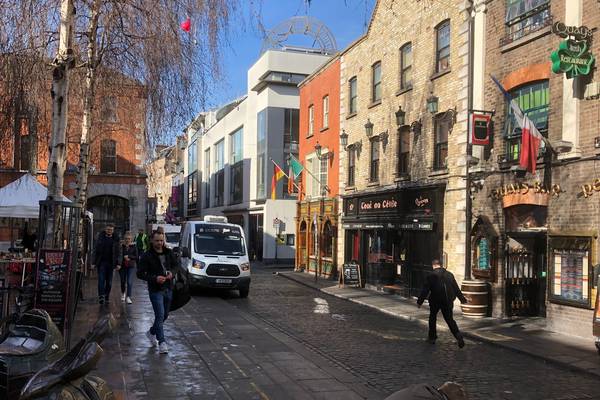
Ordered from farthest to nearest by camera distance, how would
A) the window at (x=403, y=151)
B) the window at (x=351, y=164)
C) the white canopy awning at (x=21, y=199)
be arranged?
1. the window at (x=351, y=164)
2. the window at (x=403, y=151)
3. the white canopy awning at (x=21, y=199)

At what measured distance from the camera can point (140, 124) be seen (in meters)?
14.0

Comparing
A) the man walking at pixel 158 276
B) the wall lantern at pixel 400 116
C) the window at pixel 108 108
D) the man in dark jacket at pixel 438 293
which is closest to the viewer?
the man walking at pixel 158 276

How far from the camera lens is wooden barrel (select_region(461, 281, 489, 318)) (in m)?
13.6

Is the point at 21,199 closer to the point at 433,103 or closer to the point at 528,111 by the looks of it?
the point at 433,103

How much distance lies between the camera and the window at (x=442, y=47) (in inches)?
647

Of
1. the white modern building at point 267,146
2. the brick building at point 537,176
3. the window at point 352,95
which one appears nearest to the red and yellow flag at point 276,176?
the white modern building at point 267,146

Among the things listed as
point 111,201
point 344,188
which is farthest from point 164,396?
point 111,201

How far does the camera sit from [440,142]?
16688 millimetres

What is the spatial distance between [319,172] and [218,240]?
400 inches

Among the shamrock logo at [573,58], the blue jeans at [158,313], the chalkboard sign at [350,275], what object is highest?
the shamrock logo at [573,58]

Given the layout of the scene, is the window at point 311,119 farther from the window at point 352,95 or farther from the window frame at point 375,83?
the window frame at point 375,83

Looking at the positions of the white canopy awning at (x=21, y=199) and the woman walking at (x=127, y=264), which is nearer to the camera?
the woman walking at (x=127, y=264)

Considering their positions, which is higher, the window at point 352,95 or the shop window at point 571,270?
the window at point 352,95

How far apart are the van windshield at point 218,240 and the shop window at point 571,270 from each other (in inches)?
352
